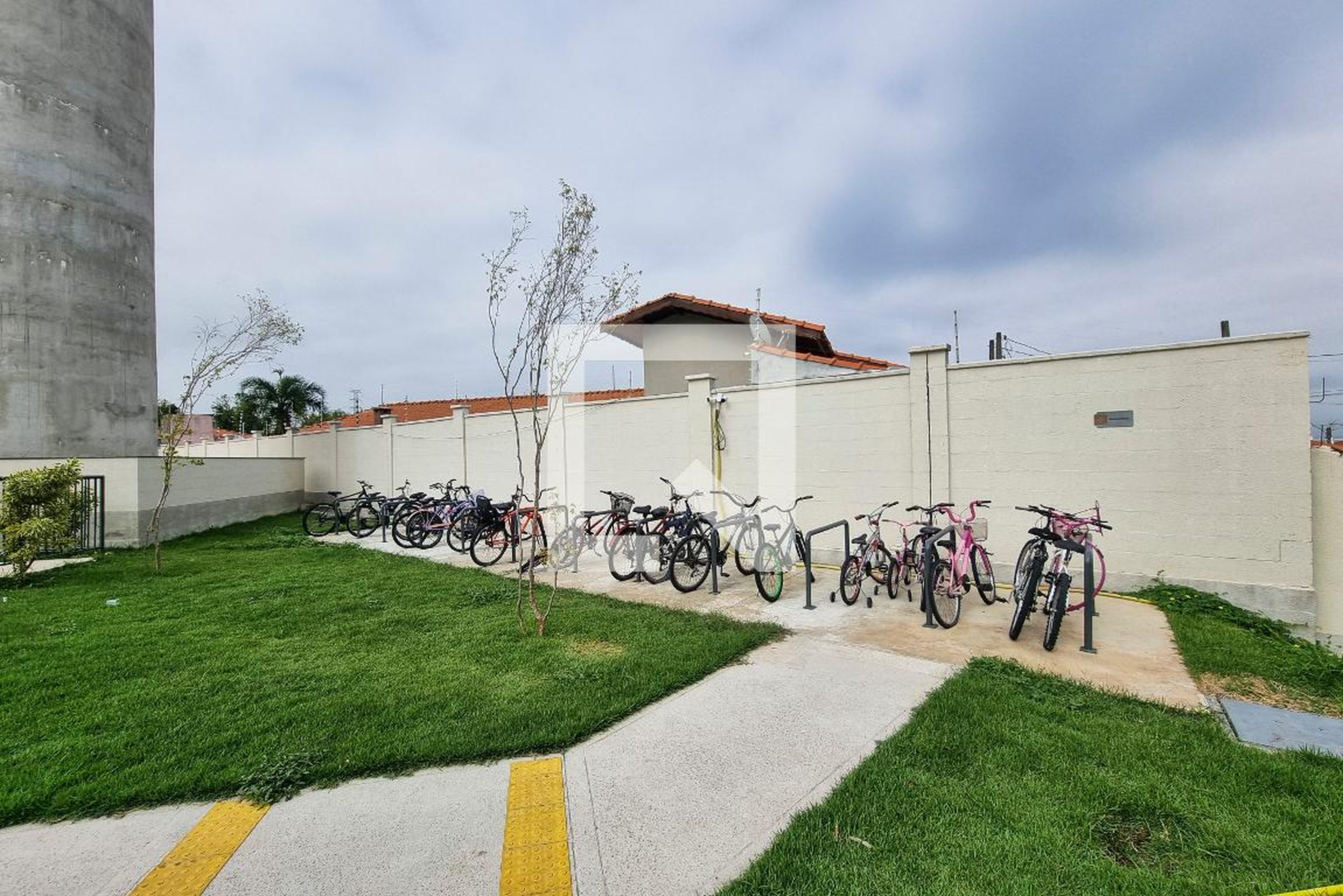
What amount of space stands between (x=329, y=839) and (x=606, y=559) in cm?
622

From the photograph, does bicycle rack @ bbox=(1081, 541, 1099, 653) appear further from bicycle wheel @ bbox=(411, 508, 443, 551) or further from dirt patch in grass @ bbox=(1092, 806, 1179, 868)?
bicycle wheel @ bbox=(411, 508, 443, 551)

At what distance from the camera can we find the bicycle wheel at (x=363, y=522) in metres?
11.6

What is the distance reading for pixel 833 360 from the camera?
10.4m

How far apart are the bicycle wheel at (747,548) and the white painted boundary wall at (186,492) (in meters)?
10.8

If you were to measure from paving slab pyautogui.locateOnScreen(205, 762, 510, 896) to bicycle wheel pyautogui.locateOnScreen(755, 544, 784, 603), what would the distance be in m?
3.52

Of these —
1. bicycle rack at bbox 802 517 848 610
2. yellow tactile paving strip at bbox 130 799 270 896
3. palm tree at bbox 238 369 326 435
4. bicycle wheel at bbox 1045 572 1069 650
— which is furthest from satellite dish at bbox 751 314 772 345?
palm tree at bbox 238 369 326 435

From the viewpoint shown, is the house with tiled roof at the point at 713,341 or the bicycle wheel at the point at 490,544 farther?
the house with tiled roof at the point at 713,341

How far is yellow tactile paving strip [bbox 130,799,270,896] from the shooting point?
6.46 feet

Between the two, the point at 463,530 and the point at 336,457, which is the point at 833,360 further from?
the point at 336,457

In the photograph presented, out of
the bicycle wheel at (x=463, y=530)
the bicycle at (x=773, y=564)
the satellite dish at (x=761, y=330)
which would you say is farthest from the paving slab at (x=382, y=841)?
the satellite dish at (x=761, y=330)

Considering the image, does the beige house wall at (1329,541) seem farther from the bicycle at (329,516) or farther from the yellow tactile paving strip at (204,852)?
the bicycle at (329,516)

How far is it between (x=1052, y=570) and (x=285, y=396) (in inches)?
1174

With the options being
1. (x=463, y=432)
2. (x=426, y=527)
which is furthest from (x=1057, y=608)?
(x=463, y=432)

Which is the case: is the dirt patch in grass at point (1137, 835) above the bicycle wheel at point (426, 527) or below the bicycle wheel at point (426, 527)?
below
